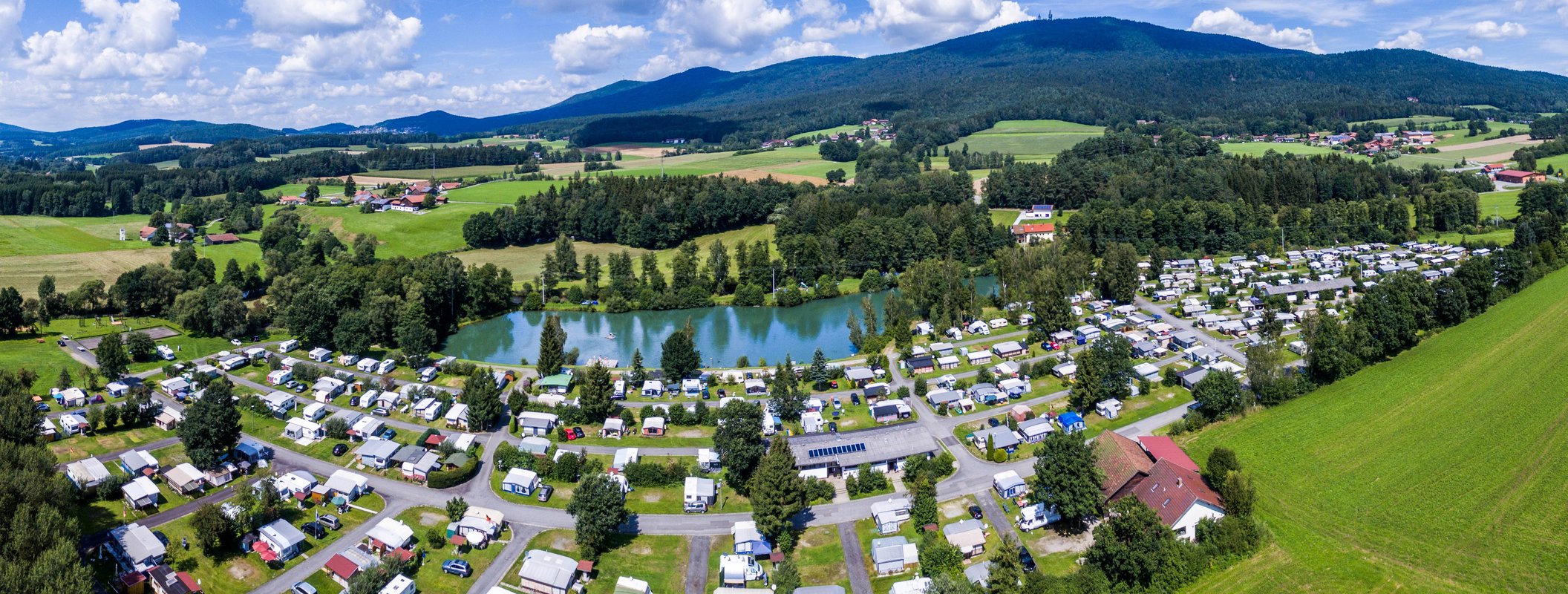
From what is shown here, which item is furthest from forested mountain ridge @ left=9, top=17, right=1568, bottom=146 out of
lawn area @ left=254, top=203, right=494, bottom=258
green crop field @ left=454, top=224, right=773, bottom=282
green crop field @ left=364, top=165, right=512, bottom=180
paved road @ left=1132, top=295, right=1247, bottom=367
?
paved road @ left=1132, top=295, right=1247, bottom=367

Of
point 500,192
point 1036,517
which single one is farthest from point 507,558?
point 500,192

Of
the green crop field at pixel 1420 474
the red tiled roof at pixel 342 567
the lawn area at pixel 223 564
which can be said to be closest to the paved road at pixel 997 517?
the green crop field at pixel 1420 474

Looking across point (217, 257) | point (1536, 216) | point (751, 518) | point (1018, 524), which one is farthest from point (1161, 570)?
point (217, 257)

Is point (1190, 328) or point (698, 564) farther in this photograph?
point (1190, 328)

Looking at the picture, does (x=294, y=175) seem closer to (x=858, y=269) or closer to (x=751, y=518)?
(x=858, y=269)

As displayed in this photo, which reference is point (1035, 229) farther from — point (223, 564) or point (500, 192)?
point (223, 564)
